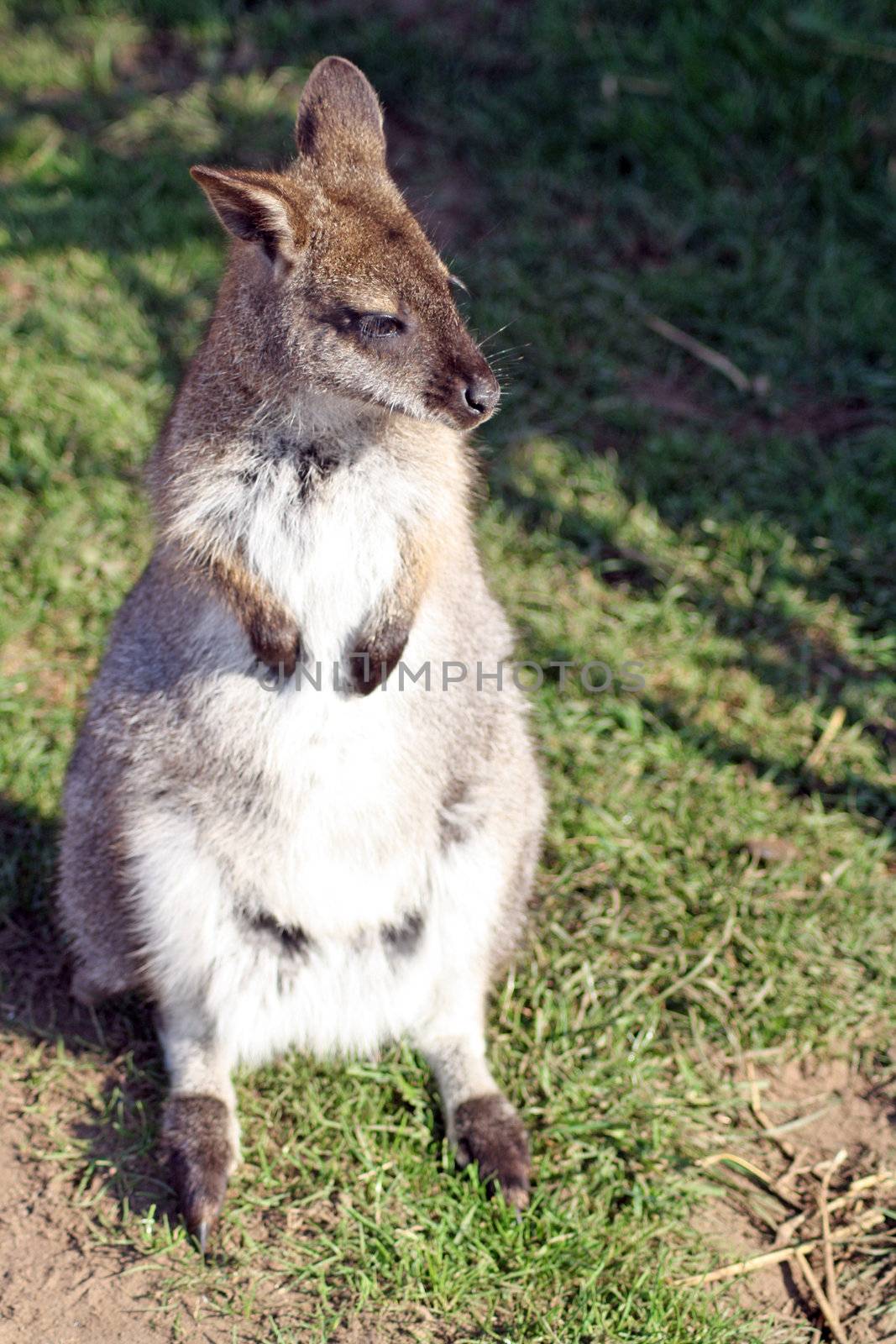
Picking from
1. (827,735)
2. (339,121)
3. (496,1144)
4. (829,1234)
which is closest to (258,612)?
(339,121)

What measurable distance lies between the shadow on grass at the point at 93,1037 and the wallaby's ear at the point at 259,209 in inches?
64.8

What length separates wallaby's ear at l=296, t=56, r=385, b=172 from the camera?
2.59 meters

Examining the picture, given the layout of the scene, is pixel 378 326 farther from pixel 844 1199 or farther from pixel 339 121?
pixel 844 1199

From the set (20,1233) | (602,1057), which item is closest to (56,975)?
(20,1233)

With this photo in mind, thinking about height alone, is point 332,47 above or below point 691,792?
above

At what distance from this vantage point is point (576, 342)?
5047 millimetres

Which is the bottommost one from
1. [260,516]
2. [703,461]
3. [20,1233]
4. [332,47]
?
[20,1233]

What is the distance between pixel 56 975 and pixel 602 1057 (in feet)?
4.06

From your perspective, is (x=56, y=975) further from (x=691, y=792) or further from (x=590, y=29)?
(x=590, y=29)

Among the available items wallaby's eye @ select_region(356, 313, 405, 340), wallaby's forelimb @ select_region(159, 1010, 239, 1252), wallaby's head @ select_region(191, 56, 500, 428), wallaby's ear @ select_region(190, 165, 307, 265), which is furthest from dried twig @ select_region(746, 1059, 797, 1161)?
wallaby's ear @ select_region(190, 165, 307, 265)

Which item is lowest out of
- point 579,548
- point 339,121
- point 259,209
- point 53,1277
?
point 53,1277

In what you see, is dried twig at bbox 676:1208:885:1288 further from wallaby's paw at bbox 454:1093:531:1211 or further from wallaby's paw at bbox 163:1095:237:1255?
wallaby's paw at bbox 163:1095:237:1255

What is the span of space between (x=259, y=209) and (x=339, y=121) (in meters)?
0.40

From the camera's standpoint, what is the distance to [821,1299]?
269 centimetres
